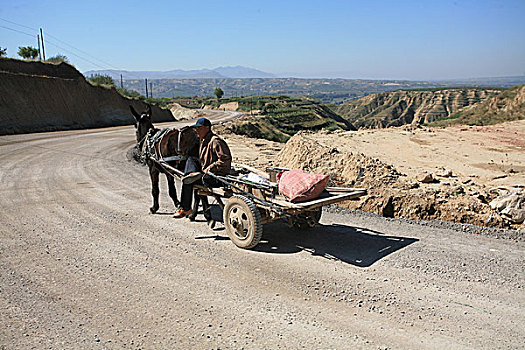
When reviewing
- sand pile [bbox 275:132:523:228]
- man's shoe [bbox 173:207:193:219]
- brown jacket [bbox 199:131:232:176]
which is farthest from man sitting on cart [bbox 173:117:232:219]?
sand pile [bbox 275:132:523:228]

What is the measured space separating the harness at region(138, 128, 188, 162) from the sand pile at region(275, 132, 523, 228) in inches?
125

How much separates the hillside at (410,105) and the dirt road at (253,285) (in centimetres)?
9424

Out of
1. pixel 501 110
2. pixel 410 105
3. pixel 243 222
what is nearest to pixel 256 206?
pixel 243 222

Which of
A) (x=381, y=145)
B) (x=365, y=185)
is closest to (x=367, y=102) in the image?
(x=381, y=145)

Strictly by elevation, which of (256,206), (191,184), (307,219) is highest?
(191,184)

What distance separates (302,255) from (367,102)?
125360mm

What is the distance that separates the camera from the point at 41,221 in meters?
7.48

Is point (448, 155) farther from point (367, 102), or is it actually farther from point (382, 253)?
point (367, 102)

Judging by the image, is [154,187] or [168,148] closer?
[168,148]

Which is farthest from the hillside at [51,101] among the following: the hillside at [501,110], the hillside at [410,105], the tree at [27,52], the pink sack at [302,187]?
the hillside at [410,105]

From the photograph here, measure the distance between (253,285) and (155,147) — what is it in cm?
378

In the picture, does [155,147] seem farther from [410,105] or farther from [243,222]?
[410,105]

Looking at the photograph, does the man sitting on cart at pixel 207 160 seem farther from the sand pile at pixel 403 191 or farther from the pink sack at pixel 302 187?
the sand pile at pixel 403 191

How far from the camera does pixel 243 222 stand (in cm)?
589
